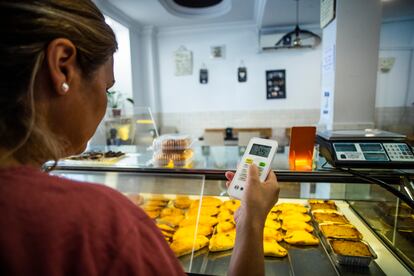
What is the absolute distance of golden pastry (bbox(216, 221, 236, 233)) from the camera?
1.22m

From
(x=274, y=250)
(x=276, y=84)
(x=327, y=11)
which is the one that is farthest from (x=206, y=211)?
(x=276, y=84)

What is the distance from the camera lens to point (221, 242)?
3.63 ft

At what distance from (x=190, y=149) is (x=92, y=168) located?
0.51 meters

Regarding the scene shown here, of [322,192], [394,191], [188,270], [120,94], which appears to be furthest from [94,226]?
[120,94]

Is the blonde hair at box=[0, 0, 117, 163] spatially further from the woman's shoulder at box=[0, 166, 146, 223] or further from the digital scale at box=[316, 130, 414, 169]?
→ the digital scale at box=[316, 130, 414, 169]

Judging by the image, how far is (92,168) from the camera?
1.26 meters

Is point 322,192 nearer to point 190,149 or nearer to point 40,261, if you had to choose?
point 190,149

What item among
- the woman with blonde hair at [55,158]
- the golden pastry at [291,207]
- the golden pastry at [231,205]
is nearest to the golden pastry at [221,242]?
the golden pastry at [231,205]

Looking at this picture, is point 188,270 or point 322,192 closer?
point 188,270

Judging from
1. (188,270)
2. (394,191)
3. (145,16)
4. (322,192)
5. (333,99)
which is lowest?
(188,270)

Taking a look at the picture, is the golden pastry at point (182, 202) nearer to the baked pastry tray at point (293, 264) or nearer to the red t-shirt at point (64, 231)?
the baked pastry tray at point (293, 264)

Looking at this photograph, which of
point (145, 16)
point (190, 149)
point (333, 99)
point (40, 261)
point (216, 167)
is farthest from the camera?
point (145, 16)

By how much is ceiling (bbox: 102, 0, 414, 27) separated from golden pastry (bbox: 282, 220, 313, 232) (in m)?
2.94

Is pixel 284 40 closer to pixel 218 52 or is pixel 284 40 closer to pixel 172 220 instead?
pixel 218 52
